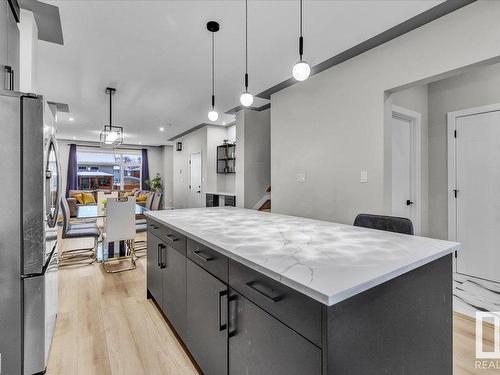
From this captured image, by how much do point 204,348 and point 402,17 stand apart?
2.94 metres

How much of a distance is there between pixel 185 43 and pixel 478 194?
3.66 metres

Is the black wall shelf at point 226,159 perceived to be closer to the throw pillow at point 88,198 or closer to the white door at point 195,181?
the white door at point 195,181

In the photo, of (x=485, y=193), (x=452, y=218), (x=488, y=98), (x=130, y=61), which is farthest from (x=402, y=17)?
(x=130, y=61)

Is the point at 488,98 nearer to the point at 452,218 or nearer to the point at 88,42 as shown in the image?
the point at 452,218

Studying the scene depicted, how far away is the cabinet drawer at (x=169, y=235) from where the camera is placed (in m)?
1.84

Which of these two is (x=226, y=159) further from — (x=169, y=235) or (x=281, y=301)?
(x=281, y=301)

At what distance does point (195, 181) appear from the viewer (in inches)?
299

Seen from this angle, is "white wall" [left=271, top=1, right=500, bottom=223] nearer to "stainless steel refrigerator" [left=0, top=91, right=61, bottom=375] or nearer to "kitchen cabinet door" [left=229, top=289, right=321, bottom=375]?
"kitchen cabinet door" [left=229, top=289, right=321, bottom=375]

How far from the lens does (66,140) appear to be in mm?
9094

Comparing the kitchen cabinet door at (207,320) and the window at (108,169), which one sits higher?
the window at (108,169)

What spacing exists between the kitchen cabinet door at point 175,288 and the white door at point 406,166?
2.67m

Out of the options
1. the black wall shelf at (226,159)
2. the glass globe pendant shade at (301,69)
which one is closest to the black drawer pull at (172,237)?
the glass globe pendant shade at (301,69)

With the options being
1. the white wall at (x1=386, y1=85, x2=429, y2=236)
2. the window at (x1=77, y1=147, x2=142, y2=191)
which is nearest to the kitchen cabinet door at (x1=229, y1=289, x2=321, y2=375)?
the white wall at (x1=386, y1=85, x2=429, y2=236)

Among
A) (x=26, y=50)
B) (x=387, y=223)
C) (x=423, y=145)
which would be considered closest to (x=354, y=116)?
(x=423, y=145)
